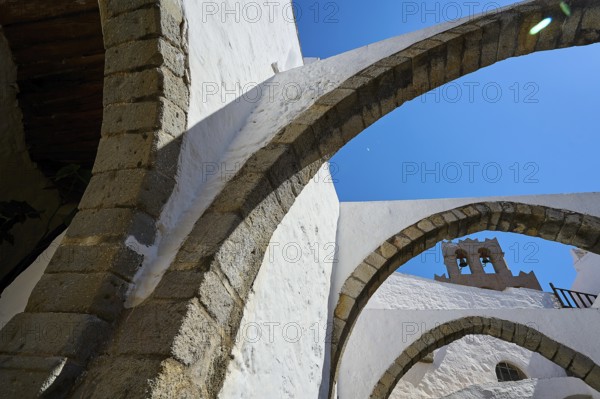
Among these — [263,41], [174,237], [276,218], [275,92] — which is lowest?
[174,237]

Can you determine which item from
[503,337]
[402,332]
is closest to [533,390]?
[503,337]

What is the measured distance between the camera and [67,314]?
1242 millimetres

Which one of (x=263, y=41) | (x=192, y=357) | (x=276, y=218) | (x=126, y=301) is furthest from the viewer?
(x=263, y=41)

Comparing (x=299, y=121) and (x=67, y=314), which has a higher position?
(x=299, y=121)

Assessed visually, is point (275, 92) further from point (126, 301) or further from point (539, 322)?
point (539, 322)

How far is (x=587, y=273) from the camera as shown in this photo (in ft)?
41.5

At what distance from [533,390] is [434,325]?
190 inches

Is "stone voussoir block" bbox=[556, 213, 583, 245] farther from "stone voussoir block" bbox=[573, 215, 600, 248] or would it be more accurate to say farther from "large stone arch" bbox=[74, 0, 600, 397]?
"large stone arch" bbox=[74, 0, 600, 397]

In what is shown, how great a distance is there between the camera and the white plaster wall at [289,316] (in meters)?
1.81

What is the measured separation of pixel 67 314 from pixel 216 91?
1.37 meters

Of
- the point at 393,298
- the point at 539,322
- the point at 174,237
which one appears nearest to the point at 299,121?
the point at 174,237

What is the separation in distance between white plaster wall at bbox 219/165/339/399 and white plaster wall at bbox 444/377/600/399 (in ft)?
21.6

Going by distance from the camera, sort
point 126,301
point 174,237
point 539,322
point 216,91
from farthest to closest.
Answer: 1. point 539,322
2. point 216,91
3. point 174,237
4. point 126,301

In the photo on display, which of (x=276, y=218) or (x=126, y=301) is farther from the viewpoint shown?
(x=276, y=218)
